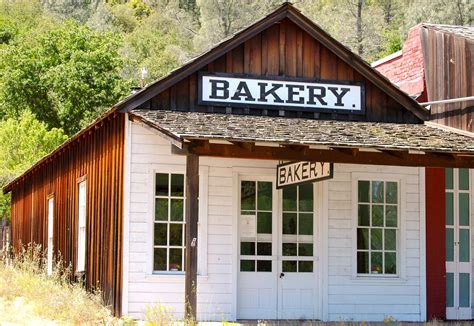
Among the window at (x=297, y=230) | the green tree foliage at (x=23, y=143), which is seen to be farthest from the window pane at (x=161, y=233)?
the green tree foliage at (x=23, y=143)

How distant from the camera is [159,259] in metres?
15.3

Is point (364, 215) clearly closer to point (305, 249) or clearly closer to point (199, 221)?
point (305, 249)

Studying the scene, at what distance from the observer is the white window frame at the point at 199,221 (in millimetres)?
15133

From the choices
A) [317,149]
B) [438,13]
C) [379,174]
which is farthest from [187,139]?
[438,13]

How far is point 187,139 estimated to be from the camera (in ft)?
41.1

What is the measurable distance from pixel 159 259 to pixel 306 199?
2.85 meters

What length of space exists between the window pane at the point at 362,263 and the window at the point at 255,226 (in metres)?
1.65

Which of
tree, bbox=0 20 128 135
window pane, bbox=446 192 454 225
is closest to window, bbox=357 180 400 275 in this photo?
window pane, bbox=446 192 454 225

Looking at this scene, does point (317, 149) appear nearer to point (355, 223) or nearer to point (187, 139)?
point (187, 139)

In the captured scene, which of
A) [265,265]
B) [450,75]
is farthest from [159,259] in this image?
[450,75]

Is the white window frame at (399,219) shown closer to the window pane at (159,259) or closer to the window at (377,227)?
the window at (377,227)

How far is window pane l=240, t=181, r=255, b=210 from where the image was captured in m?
15.9

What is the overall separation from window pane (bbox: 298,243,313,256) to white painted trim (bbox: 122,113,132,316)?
3069mm

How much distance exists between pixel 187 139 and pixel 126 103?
2853 mm
